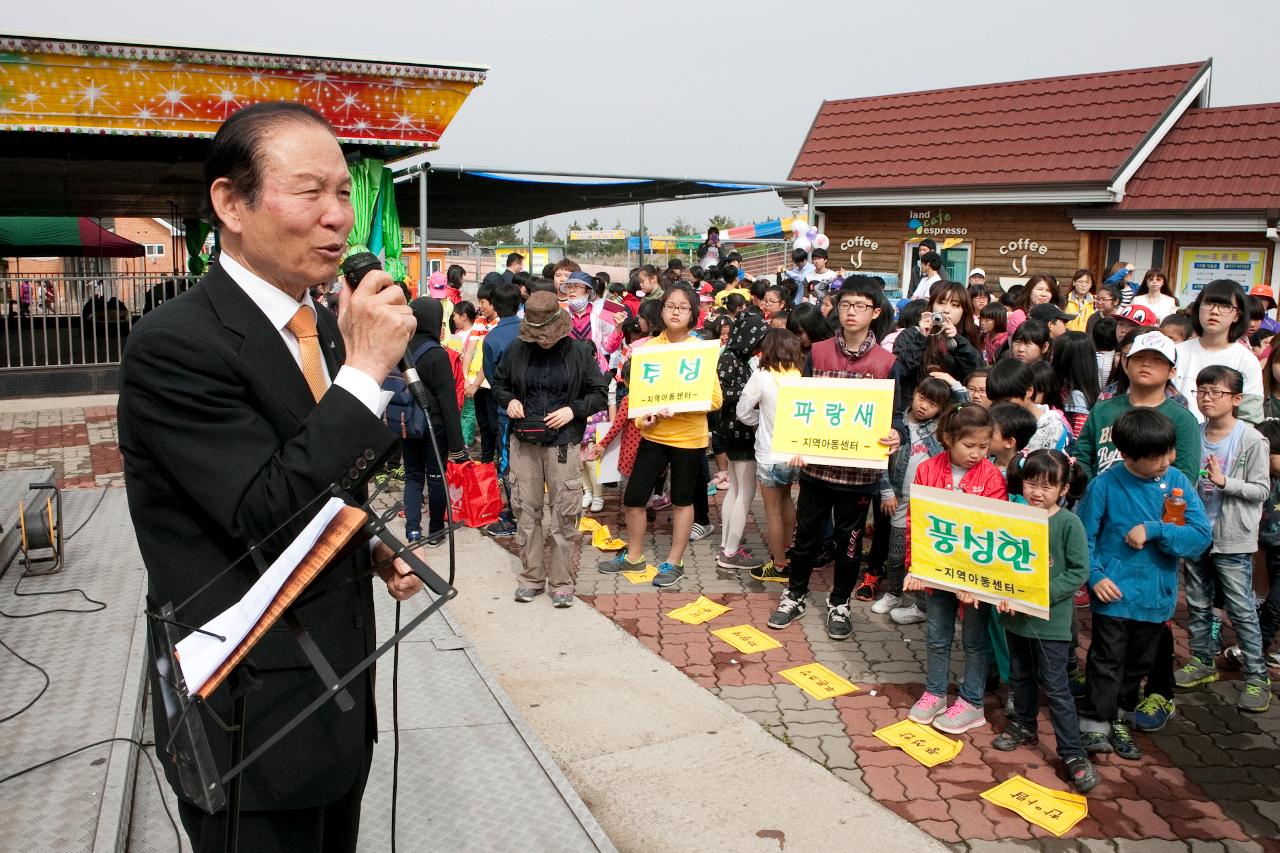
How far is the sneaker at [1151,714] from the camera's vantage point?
15.0 ft

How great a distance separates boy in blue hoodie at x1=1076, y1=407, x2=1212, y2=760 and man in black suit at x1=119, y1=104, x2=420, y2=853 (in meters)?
3.56

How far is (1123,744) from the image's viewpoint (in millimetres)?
4352

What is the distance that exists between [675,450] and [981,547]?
2639 mm

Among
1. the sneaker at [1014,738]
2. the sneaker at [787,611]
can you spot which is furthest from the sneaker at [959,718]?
the sneaker at [787,611]

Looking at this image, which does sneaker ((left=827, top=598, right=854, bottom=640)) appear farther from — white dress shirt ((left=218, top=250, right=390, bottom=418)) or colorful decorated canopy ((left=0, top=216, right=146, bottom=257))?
colorful decorated canopy ((left=0, top=216, right=146, bottom=257))

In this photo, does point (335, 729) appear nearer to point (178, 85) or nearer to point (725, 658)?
point (725, 658)

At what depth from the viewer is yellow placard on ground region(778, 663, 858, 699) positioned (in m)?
4.98

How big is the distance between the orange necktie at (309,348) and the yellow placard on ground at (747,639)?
4.06m

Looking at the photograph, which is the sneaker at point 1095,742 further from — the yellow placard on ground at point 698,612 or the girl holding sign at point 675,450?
the girl holding sign at point 675,450

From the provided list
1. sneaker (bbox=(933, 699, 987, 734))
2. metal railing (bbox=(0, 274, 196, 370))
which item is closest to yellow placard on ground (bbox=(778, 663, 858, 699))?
sneaker (bbox=(933, 699, 987, 734))

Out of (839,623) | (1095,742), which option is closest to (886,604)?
(839,623)

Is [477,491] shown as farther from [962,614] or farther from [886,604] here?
[962,614]

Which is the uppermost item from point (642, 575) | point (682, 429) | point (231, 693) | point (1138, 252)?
point (1138, 252)

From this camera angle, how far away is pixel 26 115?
10.1m
